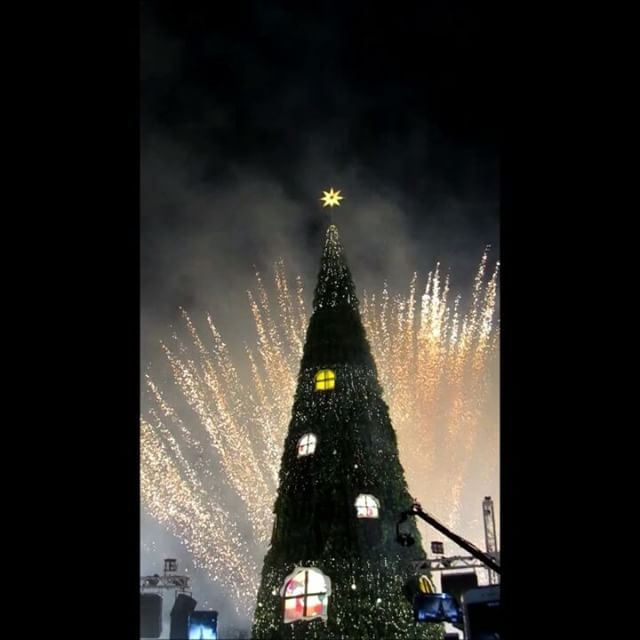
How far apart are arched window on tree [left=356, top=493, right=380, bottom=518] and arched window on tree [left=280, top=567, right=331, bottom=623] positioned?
87.6 inches

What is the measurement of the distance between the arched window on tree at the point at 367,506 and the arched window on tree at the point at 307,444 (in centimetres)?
227

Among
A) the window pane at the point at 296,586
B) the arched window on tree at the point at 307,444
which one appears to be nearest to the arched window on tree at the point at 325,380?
the arched window on tree at the point at 307,444

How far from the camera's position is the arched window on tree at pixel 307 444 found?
23156 millimetres

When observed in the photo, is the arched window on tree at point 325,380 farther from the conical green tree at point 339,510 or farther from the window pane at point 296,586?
the window pane at point 296,586

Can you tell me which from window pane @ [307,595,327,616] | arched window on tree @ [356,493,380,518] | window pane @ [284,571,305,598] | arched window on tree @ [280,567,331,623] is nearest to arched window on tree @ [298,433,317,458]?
arched window on tree @ [356,493,380,518]

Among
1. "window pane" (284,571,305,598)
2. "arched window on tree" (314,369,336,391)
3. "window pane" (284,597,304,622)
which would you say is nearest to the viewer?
"window pane" (284,597,304,622)

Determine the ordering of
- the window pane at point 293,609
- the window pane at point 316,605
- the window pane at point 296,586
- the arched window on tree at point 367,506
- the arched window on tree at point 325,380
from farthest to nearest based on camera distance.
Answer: the arched window on tree at point 325,380, the arched window on tree at point 367,506, the window pane at point 296,586, the window pane at point 293,609, the window pane at point 316,605

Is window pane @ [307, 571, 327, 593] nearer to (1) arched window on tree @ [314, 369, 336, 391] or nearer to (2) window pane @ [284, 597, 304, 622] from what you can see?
(2) window pane @ [284, 597, 304, 622]

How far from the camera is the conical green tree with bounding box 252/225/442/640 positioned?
20.6 m

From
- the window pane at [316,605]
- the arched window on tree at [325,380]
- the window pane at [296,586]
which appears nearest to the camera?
the window pane at [316,605]

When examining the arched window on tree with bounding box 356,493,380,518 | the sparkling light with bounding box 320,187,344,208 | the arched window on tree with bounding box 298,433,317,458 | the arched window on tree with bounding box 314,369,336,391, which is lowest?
the arched window on tree with bounding box 356,493,380,518

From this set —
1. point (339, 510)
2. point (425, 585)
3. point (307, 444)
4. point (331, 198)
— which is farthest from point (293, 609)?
point (331, 198)
